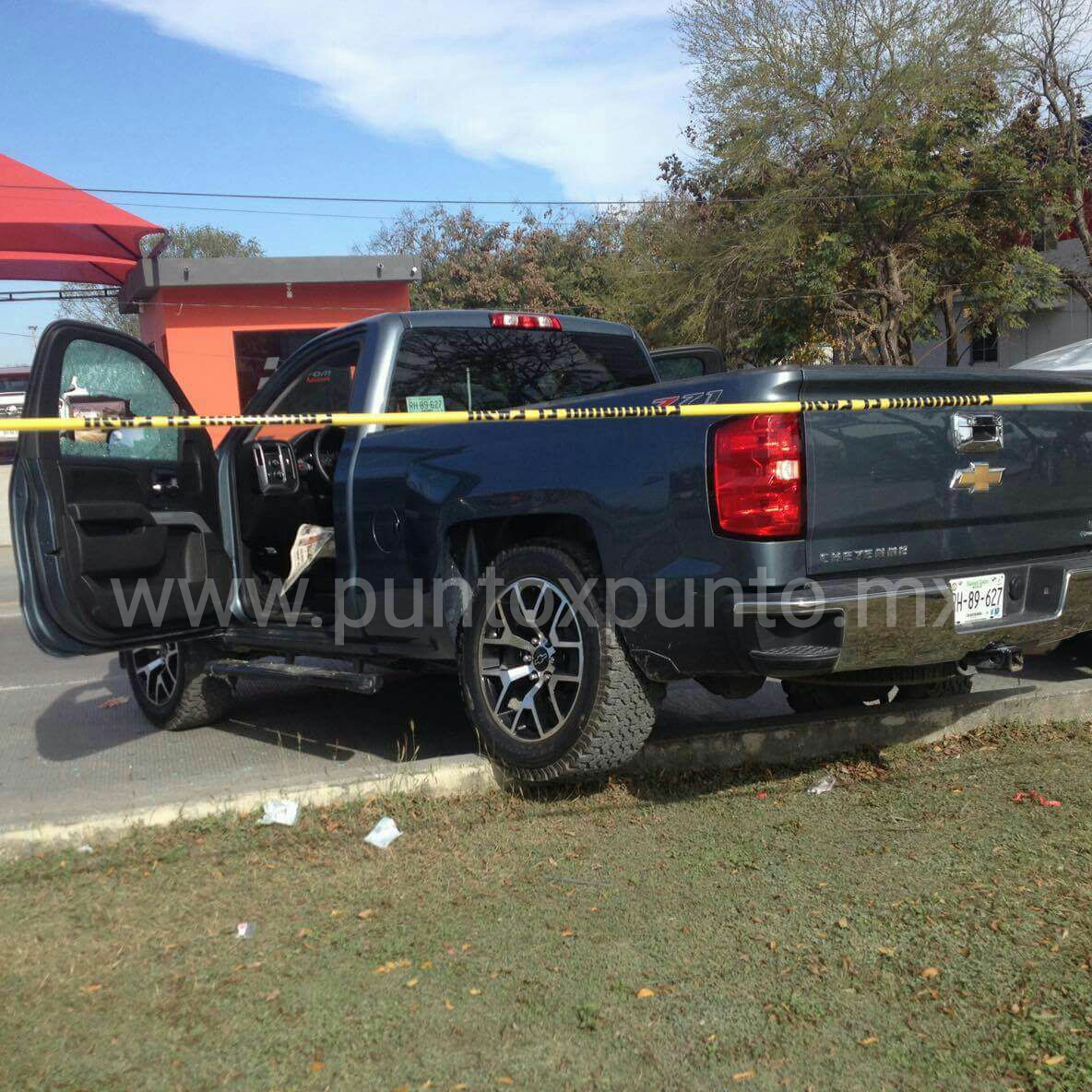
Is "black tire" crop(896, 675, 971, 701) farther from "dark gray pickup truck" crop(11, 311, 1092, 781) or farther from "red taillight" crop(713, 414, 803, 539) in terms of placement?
"red taillight" crop(713, 414, 803, 539)

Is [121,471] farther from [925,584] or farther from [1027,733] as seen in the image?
[1027,733]

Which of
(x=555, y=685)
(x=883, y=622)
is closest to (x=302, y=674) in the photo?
(x=555, y=685)

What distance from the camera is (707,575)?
374cm

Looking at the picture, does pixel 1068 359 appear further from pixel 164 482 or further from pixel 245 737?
pixel 164 482

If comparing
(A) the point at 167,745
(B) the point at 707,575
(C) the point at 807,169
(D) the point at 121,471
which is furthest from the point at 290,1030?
(C) the point at 807,169

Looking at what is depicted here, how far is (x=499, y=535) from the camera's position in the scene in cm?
452

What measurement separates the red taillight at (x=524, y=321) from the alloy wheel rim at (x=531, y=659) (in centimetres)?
153

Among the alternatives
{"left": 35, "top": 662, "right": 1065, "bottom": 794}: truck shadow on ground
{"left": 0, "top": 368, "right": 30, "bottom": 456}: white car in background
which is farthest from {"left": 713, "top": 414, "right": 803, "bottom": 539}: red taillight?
{"left": 0, "top": 368, "right": 30, "bottom": 456}: white car in background

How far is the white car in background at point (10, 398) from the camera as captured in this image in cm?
2483

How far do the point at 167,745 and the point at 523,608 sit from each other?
7.62ft

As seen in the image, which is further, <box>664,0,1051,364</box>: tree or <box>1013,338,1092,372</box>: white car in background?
<box>664,0,1051,364</box>: tree

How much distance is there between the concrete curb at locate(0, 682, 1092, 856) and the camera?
4039 millimetres

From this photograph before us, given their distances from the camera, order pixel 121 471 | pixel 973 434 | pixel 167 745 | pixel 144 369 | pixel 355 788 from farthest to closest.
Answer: pixel 167 745, pixel 144 369, pixel 121 471, pixel 355 788, pixel 973 434

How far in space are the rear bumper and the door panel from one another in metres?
2.49
